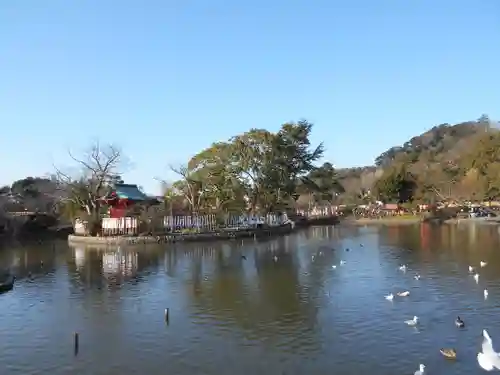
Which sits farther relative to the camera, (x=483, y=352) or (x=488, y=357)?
(x=483, y=352)

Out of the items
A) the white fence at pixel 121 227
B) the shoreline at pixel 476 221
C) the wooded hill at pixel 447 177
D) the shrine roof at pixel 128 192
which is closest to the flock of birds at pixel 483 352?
the white fence at pixel 121 227

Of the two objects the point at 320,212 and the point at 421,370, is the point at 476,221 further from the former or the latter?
the point at 421,370

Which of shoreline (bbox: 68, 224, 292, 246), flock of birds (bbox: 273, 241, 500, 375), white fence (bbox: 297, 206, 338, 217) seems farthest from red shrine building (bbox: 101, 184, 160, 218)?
flock of birds (bbox: 273, 241, 500, 375)

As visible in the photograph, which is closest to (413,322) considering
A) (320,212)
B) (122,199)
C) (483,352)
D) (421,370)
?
(421,370)

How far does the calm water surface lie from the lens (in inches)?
412

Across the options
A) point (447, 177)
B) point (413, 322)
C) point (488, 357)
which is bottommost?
point (413, 322)

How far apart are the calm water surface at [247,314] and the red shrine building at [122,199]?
9.76 meters

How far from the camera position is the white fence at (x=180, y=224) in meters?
33.4

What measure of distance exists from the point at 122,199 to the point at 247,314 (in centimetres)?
2465

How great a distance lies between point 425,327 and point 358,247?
56.6ft

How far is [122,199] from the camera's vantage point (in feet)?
121

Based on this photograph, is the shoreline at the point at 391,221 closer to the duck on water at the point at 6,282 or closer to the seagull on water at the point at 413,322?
the duck on water at the point at 6,282

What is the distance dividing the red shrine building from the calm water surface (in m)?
9.76

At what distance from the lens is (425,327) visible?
40.5 ft
